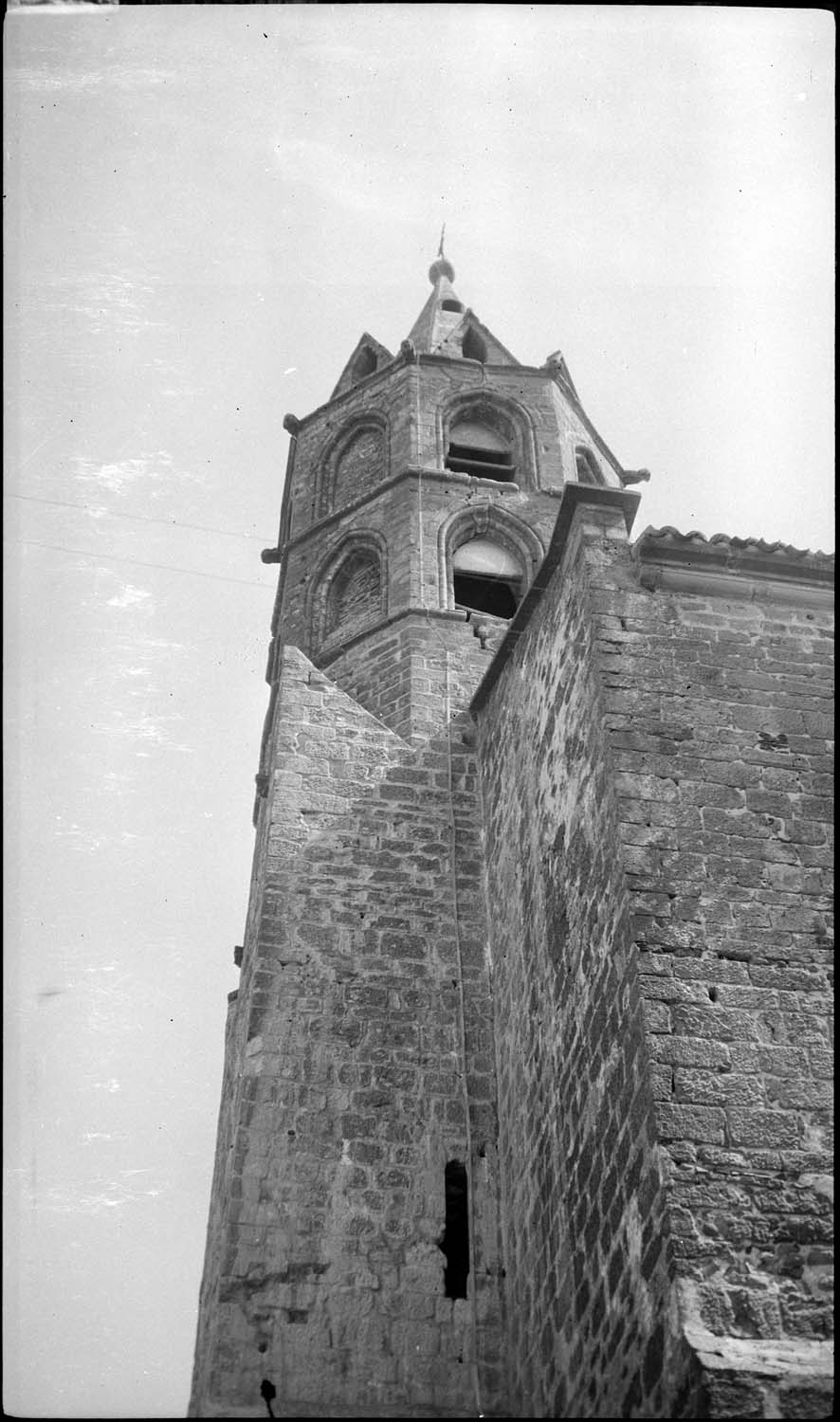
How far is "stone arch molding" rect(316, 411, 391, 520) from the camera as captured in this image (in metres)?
15.8

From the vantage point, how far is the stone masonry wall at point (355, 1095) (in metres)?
7.94

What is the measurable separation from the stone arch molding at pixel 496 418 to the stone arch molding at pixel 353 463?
0.65 meters

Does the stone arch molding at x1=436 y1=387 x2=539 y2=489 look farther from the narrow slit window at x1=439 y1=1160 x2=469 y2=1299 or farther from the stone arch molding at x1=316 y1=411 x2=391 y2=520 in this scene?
the narrow slit window at x1=439 y1=1160 x2=469 y2=1299

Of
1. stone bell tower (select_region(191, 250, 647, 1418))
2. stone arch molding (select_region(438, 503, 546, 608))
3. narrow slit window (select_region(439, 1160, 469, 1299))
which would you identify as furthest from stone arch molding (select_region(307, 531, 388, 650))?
narrow slit window (select_region(439, 1160, 469, 1299))

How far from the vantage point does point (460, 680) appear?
1234 centimetres

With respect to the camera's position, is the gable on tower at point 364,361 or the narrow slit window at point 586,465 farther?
the gable on tower at point 364,361

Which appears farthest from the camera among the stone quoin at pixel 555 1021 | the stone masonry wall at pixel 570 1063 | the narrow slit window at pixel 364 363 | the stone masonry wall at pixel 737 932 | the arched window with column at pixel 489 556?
the narrow slit window at pixel 364 363

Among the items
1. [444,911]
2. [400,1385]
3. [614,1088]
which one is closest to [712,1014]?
[614,1088]

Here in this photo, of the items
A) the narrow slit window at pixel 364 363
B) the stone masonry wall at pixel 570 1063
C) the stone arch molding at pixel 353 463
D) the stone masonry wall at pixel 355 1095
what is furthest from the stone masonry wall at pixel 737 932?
the narrow slit window at pixel 364 363

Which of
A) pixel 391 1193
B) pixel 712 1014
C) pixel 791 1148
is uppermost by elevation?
pixel 712 1014

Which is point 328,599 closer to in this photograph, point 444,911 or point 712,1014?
point 444,911

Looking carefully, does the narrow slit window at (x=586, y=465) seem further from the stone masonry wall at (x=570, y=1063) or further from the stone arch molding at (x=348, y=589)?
the stone masonry wall at (x=570, y=1063)

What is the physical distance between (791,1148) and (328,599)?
9.26m

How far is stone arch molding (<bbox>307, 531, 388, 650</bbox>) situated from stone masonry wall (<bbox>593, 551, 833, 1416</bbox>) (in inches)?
221
